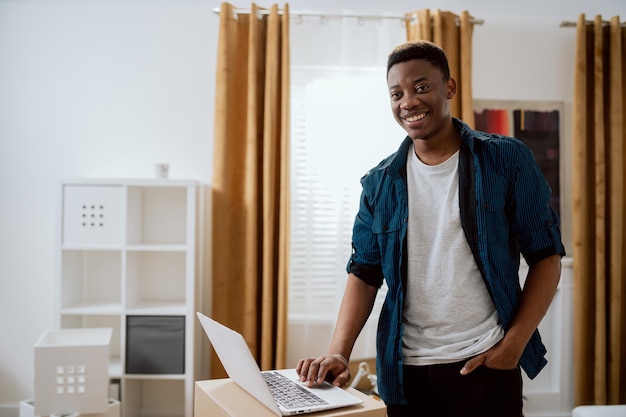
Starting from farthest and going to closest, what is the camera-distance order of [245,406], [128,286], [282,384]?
[128,286] → [282,384] → [245,406]

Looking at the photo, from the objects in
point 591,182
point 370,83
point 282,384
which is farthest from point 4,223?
point 591,182

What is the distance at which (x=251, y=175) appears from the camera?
118 inches

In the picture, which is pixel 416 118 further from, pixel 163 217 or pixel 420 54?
pixel 163 217

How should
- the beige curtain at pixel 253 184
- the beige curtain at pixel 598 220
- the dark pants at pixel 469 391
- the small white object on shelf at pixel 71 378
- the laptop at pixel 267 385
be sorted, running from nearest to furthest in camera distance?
the laptop at pixel 267 385, the dark pants at pixel 469 391, the small white object on shelf at pixel 71 378, the beige curtain at pixel 253 184, the beige curtain at pixel 598 220

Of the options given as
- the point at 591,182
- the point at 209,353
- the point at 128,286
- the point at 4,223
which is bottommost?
the point at 209,353

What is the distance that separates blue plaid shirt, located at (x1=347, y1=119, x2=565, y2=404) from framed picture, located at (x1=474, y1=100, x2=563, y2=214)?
1.99 m

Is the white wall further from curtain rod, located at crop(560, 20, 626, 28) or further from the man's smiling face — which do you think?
the man's smiling face

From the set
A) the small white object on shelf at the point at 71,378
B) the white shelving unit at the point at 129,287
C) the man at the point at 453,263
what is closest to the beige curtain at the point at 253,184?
the white shelving unit at the point at 129,287

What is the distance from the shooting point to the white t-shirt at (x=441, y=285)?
123cm

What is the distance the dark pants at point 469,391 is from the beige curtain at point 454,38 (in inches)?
79.3

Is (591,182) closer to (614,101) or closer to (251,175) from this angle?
(614,101)

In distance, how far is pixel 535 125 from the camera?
3236 millimetres

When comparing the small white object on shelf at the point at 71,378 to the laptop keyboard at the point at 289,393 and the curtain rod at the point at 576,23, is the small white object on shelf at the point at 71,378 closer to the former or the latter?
the laptop keyboard at the point at 289,393

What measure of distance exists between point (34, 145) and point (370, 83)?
1824 mm
